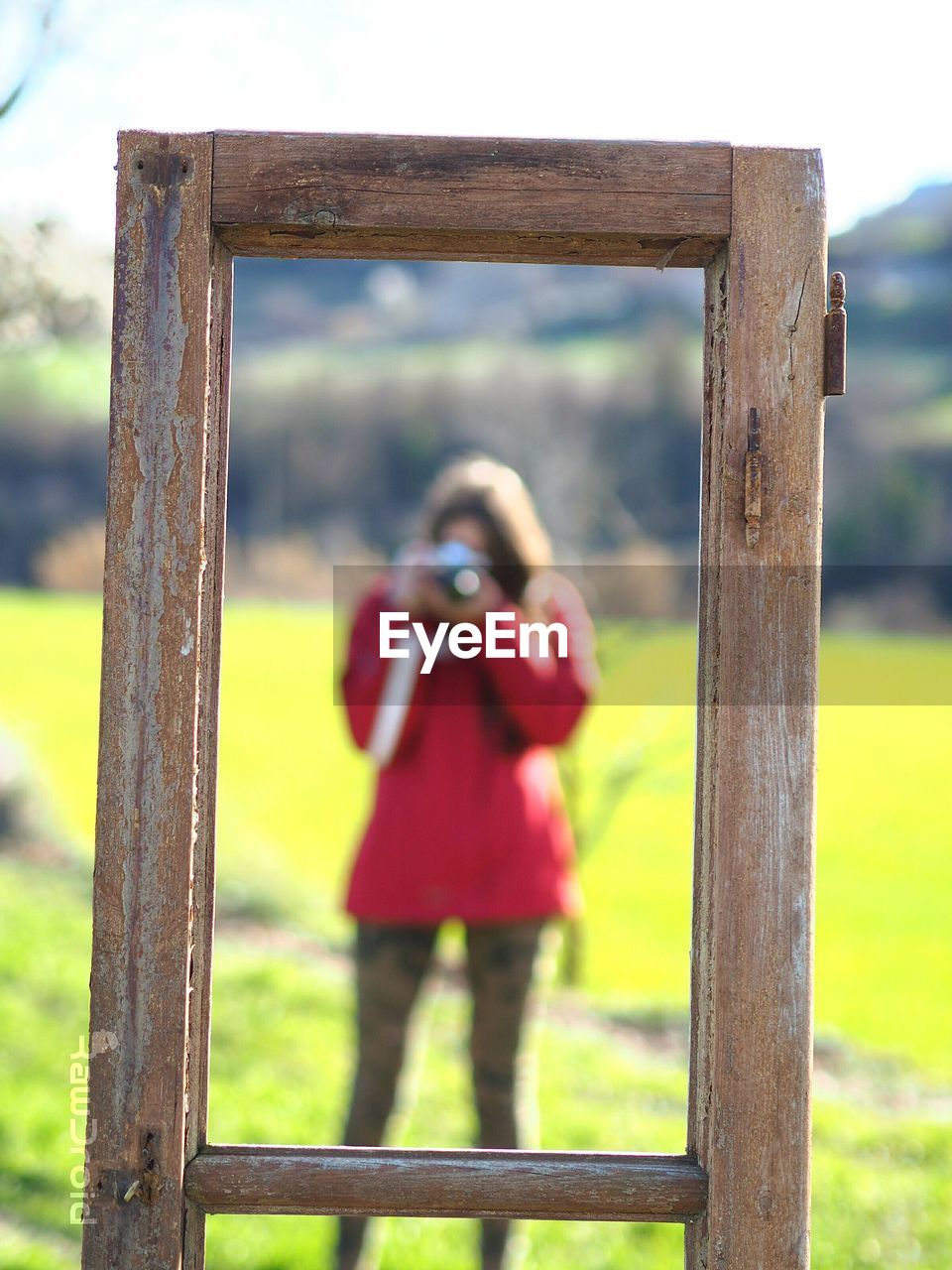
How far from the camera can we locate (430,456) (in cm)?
2123

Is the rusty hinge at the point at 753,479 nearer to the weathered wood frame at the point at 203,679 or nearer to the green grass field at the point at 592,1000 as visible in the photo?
the weathered wood frame at the point at 203,679

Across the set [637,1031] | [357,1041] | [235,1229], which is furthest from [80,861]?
[357,1041]

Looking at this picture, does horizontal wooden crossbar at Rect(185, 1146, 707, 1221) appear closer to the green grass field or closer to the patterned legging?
the patterned legging

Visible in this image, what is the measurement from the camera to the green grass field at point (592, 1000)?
2893 mm

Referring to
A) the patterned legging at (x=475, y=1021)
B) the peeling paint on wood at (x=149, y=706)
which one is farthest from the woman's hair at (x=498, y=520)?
the peeling paint on wood at (x=149, y=706)

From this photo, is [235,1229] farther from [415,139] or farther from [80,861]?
[80,861]

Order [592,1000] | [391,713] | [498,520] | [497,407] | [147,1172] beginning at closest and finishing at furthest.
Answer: [147,1172], [391,713], [498,520], [592,1000], [497,407]

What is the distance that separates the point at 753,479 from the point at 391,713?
1157mm

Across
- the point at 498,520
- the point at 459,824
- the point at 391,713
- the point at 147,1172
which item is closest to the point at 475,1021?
the point at 459,824

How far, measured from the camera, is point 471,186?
1170mm

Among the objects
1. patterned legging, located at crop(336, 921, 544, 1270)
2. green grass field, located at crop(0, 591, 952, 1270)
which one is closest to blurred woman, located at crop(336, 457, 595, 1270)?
patterned legging, located at crop(336, 921, 544, 1270)

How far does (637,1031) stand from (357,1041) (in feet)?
10.8

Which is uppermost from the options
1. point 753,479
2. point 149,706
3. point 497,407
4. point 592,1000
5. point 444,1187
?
point 497,407

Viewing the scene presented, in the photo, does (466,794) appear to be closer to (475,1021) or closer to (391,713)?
(391,713)
